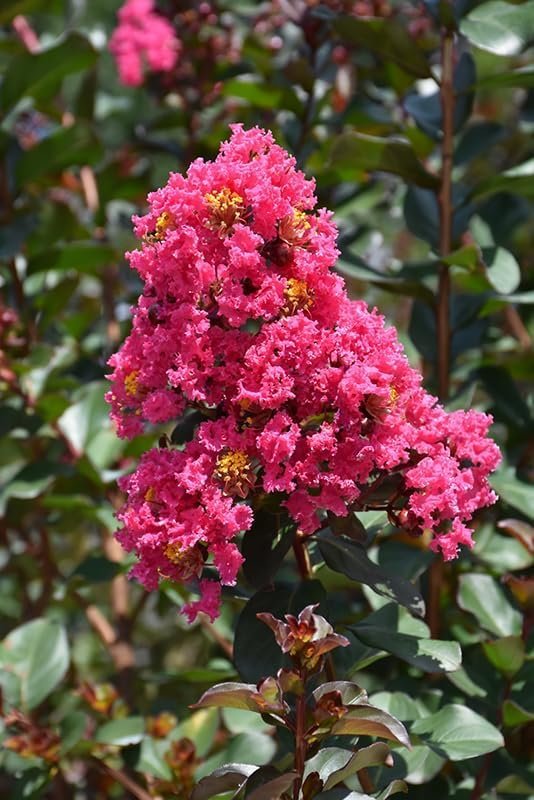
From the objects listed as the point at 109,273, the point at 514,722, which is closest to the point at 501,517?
the point at 514,722

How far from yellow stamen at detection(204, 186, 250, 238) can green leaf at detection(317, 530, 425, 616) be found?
1.27 ft

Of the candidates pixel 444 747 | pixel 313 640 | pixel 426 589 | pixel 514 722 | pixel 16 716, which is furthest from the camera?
pixel 426 589

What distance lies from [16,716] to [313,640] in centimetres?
83

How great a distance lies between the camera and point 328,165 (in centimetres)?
182

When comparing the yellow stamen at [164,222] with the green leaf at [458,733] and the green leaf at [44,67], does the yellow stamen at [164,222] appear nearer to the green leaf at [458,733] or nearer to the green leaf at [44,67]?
the green leaf at [458,733]

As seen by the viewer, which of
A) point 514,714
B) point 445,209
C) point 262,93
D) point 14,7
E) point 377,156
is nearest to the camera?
point 514,714

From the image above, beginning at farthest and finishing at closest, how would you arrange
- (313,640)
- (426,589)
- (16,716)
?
(426,589)
(16,716)
(313,640)

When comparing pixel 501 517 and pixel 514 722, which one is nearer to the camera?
pixel 514 722

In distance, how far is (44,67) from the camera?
2236 mm

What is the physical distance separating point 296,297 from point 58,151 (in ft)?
4.27

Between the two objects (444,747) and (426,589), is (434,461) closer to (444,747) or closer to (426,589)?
(444,747)

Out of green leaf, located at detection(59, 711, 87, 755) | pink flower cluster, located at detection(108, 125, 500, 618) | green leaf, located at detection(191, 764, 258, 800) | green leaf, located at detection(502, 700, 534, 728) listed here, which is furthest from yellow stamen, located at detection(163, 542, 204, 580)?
green leaf, located at detection(59, 711, 87, 755)

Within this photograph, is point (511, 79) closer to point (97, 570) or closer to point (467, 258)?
point (467, 258)

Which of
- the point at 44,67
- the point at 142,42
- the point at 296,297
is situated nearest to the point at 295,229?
the point at 296,297
